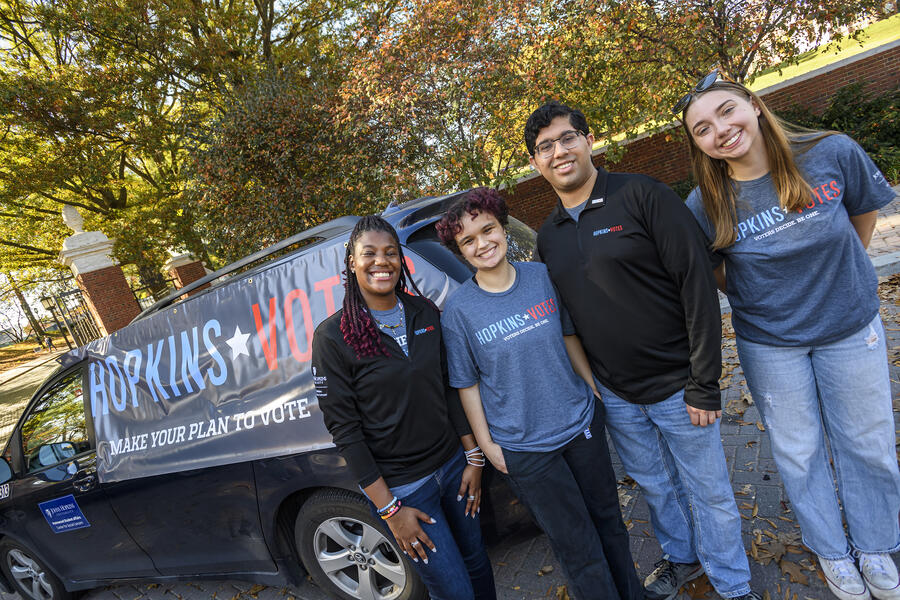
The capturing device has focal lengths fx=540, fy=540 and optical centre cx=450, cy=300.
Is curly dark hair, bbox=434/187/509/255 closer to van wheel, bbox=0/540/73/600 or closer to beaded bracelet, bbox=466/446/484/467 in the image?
beaded bracelet, bbox=466/446/484/467

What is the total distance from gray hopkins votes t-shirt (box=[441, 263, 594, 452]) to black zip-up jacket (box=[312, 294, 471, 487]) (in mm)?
94

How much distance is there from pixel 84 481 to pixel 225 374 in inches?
52.1

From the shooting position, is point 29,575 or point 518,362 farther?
point 29,575

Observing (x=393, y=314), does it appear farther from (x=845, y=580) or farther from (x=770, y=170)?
(x=845, y=580)

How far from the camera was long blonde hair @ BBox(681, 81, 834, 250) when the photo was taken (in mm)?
1998

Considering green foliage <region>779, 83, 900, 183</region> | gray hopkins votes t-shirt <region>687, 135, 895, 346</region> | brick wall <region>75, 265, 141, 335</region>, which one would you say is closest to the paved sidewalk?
gray hopkins votes t-shirt <region>687, 135, 895, 346</region>

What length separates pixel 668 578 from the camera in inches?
96.0

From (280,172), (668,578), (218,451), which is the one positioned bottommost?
(668,578)

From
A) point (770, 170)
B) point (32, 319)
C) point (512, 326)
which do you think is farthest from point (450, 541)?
point (32, 319)

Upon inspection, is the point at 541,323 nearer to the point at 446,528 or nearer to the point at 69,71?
the point at 446,528

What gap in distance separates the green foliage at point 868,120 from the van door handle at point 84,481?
461 inches

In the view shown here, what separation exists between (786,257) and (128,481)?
11.8ft

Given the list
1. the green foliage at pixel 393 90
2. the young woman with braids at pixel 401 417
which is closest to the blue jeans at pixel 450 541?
the young woman with braids at pixel 401 417

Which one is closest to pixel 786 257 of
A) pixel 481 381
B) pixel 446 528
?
pixel 481 381
